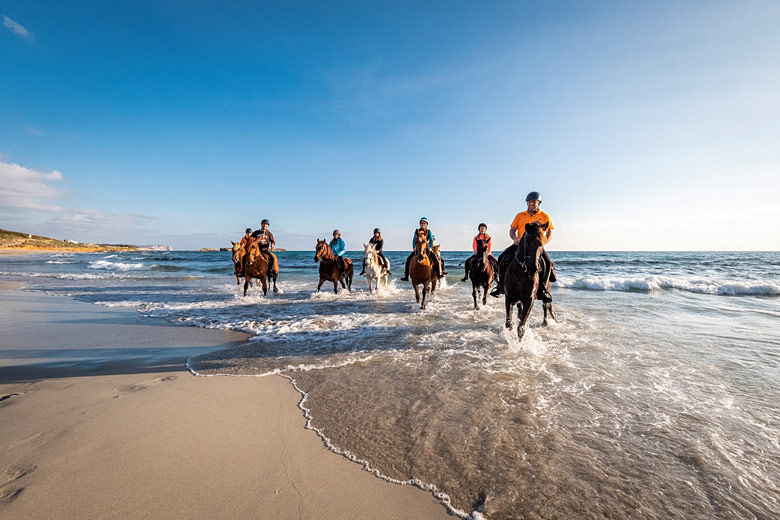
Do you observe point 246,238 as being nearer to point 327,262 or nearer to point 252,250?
point 252,250

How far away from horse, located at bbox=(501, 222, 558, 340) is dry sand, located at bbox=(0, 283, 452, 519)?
188 inches

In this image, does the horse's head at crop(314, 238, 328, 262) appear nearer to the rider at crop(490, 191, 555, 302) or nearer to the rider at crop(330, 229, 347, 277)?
the rider at crop(330, 229, 347, 277)

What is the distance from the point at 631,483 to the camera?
8.06ft

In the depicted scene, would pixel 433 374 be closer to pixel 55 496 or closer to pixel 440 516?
pixel 440 516

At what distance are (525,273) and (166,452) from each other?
6.16 m

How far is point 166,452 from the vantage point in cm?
279

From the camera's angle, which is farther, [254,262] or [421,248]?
[254,262]

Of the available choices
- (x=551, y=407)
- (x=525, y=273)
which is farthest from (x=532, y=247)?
(x=551, y=407)

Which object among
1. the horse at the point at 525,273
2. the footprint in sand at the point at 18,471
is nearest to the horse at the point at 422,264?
the horse at the point at 525,273

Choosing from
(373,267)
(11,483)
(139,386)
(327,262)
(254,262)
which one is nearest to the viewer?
(11,483)

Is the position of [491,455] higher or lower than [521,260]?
lower

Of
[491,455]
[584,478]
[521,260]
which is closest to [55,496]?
[491,455]

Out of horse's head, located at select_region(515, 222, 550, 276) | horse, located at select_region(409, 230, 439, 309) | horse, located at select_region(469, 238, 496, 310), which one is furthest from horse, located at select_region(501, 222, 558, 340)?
horse, located at select_region(409, 230, 439, 309)

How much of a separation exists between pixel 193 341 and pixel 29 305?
8759 mm
